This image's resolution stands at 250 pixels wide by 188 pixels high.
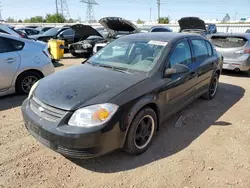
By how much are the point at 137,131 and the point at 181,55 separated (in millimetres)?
1573

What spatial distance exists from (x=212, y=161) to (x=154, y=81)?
A: 129 cm

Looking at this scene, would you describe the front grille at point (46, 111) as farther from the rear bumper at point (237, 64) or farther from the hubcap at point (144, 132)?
the rear bumper at point (237, 64)

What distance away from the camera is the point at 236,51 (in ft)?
24.3

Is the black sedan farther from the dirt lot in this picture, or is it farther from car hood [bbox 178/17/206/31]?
car hood [bbox 178/17/206/31]

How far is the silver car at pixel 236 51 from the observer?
24.1 ft

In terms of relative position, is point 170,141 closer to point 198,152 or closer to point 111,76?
point 198,152

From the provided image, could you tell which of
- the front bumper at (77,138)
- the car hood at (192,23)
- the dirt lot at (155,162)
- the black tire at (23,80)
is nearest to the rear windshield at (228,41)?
the car hood at (192,23)

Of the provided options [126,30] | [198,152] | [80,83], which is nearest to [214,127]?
[198,152]

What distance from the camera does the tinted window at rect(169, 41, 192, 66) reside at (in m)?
3.50

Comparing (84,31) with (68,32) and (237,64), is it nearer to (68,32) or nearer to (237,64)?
(68,32)

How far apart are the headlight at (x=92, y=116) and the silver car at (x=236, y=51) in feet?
20.7

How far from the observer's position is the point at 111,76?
312 cm

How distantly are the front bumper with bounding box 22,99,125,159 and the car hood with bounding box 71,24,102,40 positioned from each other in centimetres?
973

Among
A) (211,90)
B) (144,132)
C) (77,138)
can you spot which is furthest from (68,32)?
(77,138)
